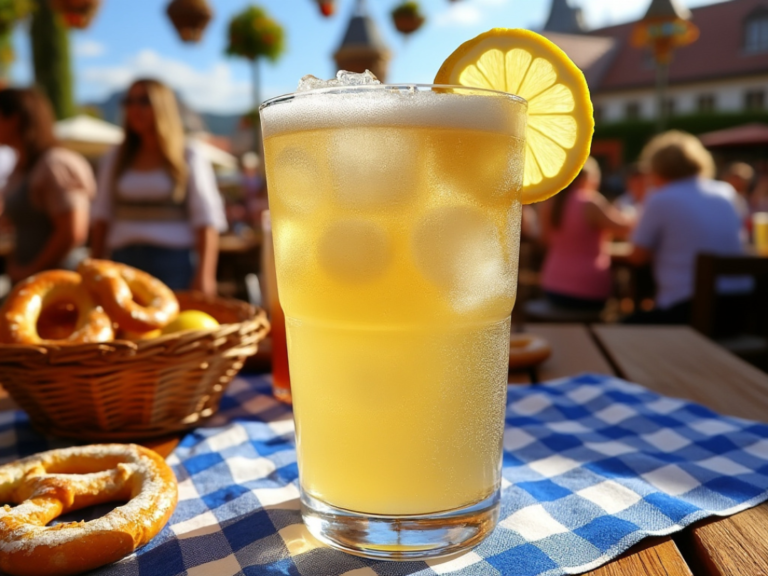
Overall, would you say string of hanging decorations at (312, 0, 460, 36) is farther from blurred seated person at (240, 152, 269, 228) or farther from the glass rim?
the glass rim

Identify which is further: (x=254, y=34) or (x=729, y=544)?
(x=254, y=34)

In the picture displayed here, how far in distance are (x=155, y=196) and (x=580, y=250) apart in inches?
109

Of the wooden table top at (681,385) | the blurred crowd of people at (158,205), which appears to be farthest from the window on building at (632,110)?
the wooden table top at (681,385)

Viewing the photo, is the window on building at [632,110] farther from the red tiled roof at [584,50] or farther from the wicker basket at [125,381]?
the wicker basket at [125,381]

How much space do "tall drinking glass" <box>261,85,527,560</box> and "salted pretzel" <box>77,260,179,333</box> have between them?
1.58 ft

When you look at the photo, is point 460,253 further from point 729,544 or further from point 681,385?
point 681,385

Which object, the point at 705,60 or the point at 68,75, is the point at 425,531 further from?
the point at 705,60

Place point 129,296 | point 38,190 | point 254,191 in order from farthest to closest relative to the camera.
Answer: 1. point 254,191
2. point 38,190
3. point 129,296

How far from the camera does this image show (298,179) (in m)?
0.75

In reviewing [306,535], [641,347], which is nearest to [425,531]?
Result: [306,535]

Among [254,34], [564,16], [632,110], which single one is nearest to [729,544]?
[254,34]

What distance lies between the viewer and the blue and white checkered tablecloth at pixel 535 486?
2.18ft

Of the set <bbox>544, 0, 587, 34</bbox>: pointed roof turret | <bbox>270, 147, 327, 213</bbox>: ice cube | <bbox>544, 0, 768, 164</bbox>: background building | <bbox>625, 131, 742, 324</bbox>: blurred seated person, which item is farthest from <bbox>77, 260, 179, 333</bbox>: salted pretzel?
<bbox>544, 0, 768, 164</bbox>: background building

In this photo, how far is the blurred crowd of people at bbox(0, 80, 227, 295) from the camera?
2.99 meters
